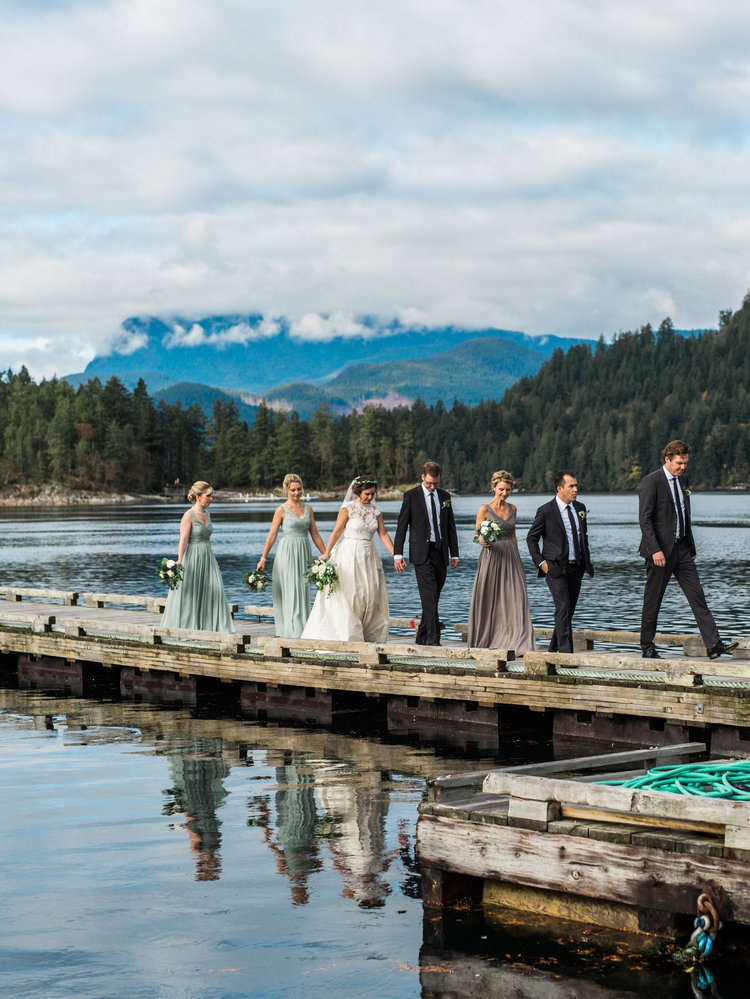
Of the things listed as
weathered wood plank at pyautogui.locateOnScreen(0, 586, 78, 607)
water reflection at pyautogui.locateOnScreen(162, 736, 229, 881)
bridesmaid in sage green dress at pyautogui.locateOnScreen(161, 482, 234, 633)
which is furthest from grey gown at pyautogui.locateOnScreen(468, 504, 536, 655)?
weathered wood plank at pyautogui.locateOnScreen(0, 586, 78, 607)

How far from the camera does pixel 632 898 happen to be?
6684mm

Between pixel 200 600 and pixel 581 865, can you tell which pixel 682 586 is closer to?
pixel 581 865

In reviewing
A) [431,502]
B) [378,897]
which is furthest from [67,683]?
[378,897]

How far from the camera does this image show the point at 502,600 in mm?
14570

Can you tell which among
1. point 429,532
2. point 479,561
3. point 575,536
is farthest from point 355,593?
point 575,536

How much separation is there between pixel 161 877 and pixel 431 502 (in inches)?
273

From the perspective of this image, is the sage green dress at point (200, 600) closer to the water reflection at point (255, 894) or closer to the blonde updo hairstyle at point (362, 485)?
the blonde updo hairstyle at point (362, 485)

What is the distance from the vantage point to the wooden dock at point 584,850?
6.45 metres

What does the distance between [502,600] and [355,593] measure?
83.2 inches

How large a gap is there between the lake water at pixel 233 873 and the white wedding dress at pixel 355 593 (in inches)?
60.0

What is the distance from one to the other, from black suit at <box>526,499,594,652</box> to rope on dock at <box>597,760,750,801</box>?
5.94 metres

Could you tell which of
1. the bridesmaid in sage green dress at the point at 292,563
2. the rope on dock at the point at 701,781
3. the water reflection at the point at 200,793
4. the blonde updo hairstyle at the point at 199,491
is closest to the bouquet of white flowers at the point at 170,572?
the blonde updo hairstyle at the point at 199,491

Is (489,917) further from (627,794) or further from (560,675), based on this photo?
(560,675)

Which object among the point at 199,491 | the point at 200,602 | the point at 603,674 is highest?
the point at 199,491
